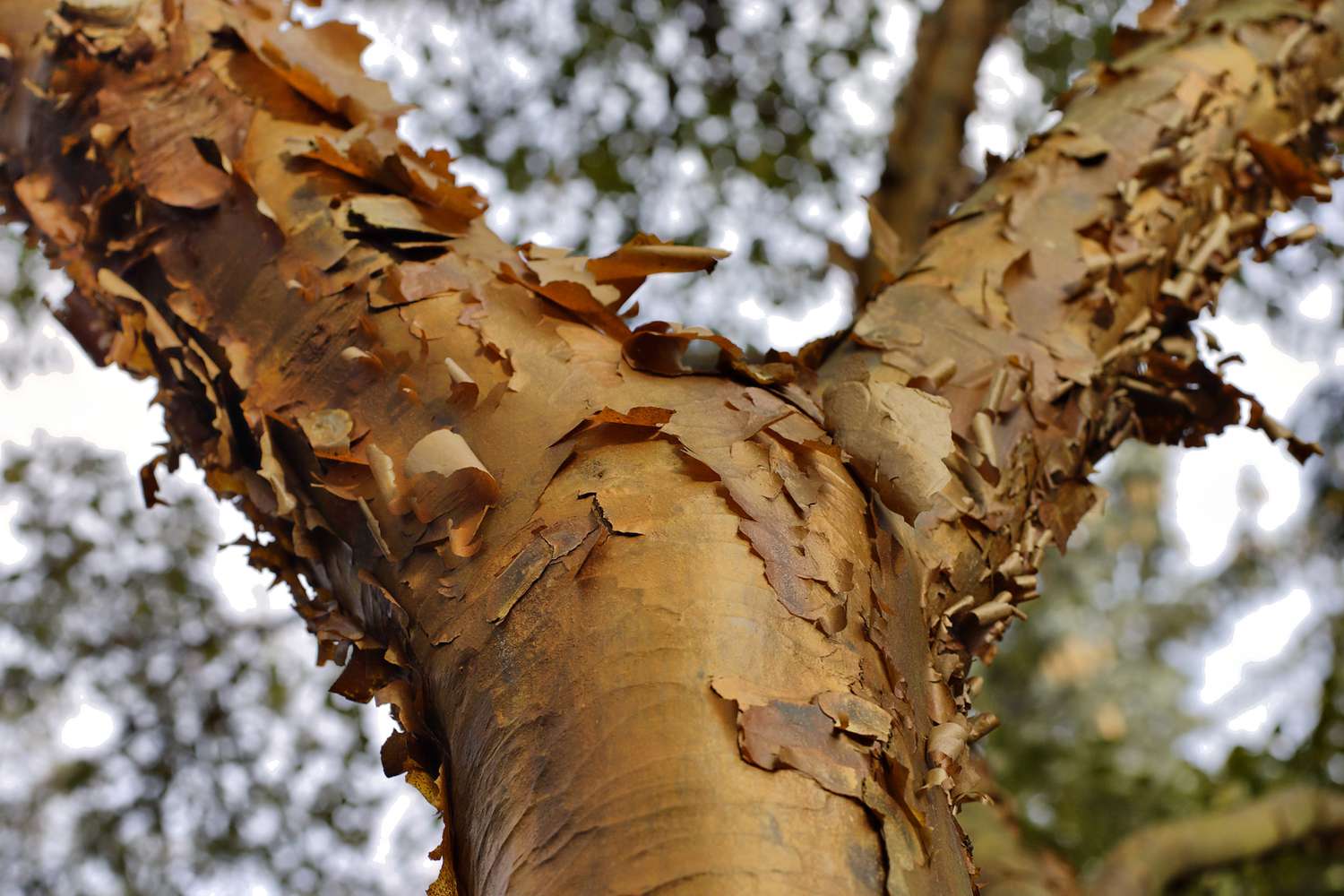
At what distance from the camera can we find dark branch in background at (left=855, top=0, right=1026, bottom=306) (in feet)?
8.13

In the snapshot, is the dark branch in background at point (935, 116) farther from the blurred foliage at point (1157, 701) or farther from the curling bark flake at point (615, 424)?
the curling bark flake at point (615, 424)

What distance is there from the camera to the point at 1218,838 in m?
2.40

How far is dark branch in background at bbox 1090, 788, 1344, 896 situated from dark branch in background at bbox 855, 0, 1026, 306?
1.33 m

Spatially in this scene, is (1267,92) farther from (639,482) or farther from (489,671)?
(489,671)

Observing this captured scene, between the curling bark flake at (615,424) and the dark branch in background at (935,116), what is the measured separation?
119 cm

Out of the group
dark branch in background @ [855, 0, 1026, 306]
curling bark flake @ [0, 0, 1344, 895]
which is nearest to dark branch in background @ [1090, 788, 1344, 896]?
dark branch in background @ [855, 0, 1026, 306]

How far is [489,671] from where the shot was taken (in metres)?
0.68

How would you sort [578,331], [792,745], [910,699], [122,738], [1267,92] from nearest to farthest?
[792,745], [910,699], [578,331], [1267,92], [122,738]

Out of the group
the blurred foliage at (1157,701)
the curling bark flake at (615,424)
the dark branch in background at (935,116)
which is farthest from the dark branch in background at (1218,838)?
the curling bark flake at (615,424)

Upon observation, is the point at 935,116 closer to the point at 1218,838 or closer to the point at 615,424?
the point at 1218,838

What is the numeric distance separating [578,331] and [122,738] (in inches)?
109

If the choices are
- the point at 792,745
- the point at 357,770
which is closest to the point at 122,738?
the point at 357,770

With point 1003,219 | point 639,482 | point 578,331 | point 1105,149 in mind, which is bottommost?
point 639,482

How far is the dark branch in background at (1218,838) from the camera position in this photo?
233 cm
